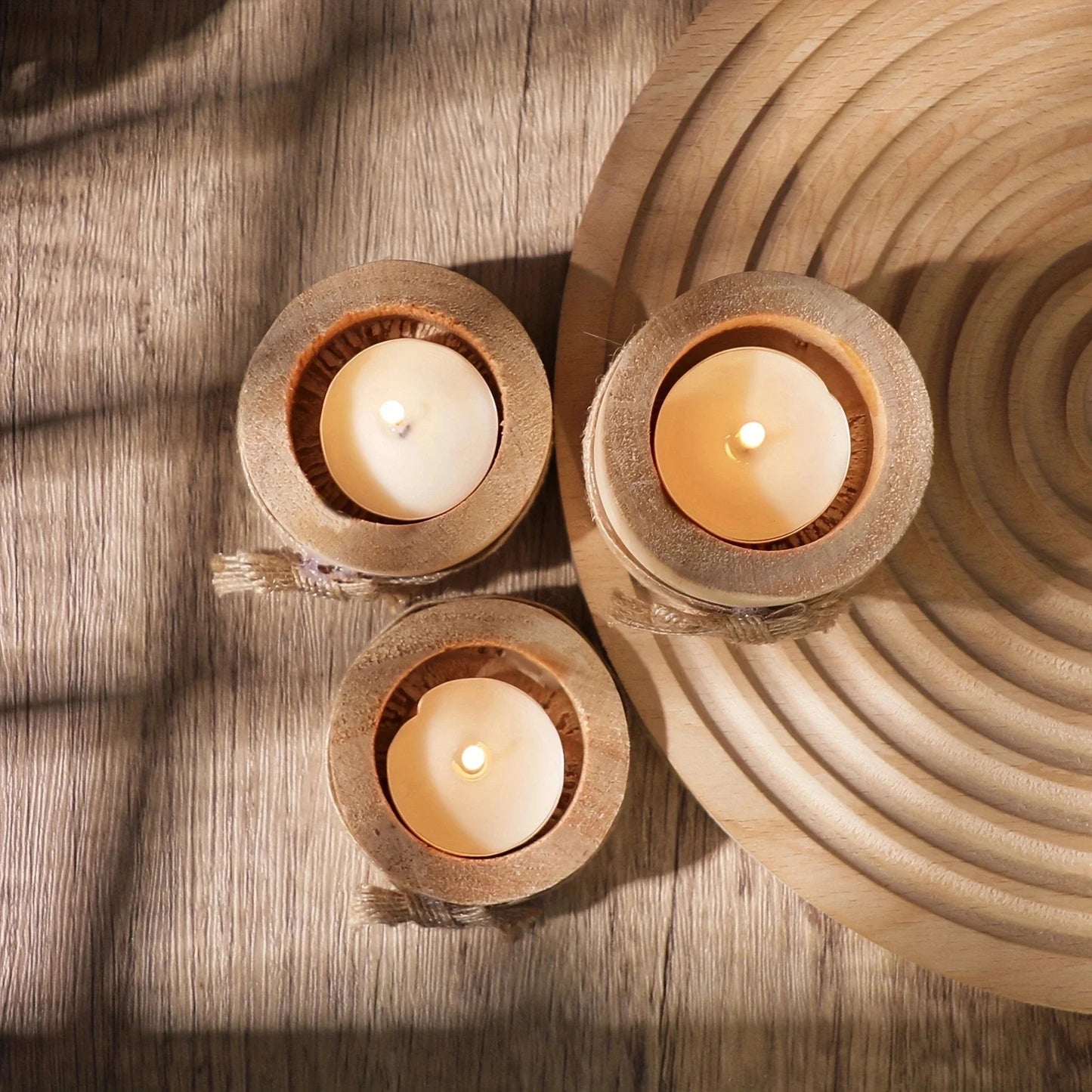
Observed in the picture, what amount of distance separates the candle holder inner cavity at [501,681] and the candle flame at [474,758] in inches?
1.9

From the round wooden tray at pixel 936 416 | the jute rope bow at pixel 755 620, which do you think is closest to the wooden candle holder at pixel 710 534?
the jute rope bow at pixel 755 620

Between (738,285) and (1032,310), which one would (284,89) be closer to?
(738,285)

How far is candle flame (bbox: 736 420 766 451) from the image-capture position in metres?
0.56

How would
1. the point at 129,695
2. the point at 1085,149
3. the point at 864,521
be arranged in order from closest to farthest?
the point at 864,521
the point at 1085,149
the point at 129,695

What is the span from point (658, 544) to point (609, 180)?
0.28m

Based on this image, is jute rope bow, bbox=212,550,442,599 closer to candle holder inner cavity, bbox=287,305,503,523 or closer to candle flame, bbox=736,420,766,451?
candle holder inner cavity, bbox=287,305,503,523

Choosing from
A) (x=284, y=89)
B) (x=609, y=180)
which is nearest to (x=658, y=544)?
(x=609, y=180)

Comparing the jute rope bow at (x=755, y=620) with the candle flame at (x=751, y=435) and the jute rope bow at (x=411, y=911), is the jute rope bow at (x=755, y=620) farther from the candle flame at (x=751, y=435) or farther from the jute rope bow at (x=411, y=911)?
the jute rope bow at (x=411, y=911)

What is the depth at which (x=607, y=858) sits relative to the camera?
701mm

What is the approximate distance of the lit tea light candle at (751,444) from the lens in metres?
0.56

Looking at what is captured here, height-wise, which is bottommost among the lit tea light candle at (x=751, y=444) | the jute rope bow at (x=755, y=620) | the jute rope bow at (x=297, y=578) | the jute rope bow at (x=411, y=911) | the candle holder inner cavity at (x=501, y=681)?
the jute rope bow at (x=411, y=911)

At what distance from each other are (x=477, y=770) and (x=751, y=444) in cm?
27

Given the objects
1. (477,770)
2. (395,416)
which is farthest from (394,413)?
(477,770)

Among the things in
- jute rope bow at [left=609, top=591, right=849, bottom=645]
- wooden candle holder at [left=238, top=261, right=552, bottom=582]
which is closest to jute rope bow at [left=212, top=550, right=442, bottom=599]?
wooden candle holder at [left=238, top=261, right=552, bottom=582]
